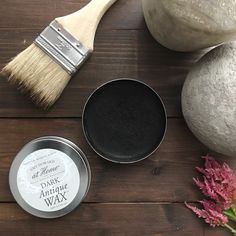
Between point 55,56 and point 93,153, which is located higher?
point 55,56

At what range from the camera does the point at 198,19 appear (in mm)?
657

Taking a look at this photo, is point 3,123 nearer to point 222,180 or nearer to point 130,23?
point 130,23

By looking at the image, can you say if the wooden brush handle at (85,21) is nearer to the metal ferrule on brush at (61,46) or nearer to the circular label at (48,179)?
the metal ferrule on brush at (61,46)

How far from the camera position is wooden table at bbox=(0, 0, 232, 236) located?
2.73 feet

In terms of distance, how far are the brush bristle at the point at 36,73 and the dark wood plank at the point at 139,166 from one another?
0.22 ft

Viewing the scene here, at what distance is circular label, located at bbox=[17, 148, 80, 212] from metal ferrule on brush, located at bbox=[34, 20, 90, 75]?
16 cm

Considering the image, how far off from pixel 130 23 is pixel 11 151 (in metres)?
0.31

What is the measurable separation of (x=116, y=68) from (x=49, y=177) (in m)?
0.23

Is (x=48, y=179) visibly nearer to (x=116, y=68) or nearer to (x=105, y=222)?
(x=105, y=222)

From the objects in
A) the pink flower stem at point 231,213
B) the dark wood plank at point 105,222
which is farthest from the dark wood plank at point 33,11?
the pink flower stem at point 231,213

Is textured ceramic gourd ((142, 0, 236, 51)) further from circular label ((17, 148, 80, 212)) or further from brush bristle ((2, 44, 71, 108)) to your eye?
circular label ((17, 148, 80, 212))

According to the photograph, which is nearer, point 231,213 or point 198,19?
point 198,19

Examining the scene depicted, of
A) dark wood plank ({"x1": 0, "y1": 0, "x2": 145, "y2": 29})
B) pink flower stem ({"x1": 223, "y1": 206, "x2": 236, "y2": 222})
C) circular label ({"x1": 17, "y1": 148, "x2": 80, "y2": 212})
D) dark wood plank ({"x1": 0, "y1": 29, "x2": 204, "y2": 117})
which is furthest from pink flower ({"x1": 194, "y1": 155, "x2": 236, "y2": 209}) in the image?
dark wood plank ({"x1": 0, "y1": 0, "x2": 145, "y2": 29})

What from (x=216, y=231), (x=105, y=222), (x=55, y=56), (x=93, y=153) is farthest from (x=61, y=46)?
(x=216, y=231)
